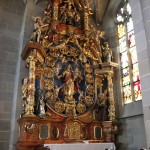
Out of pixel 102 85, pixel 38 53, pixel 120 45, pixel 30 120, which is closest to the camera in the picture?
pixel 30 120

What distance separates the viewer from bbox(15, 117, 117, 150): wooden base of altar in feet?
20.2

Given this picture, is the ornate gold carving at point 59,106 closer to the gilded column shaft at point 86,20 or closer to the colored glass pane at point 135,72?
the colored glass pane at point 135,72

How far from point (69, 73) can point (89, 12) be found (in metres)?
3.07

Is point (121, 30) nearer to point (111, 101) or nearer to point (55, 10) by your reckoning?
point (55, 10)

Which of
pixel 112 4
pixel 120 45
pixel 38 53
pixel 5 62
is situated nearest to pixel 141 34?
pixel 120 45

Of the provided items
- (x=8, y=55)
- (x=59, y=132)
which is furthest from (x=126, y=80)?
A: (x=8, y=55)

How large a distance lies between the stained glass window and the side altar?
564mm

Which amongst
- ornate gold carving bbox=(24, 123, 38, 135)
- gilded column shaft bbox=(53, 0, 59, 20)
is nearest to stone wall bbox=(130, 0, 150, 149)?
gilded column shaft bbox=(53, 0, 59, 20)

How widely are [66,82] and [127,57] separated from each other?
2607mm

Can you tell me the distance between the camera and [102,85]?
8203 mm

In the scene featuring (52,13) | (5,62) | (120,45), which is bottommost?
(5,62)

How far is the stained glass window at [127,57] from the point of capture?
25.3 ft

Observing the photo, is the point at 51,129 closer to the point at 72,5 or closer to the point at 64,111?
the point at 64,111

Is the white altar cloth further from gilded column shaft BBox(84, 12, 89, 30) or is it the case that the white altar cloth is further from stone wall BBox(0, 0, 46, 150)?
gilded column shaft BBox(84, 12, 89, 30)
